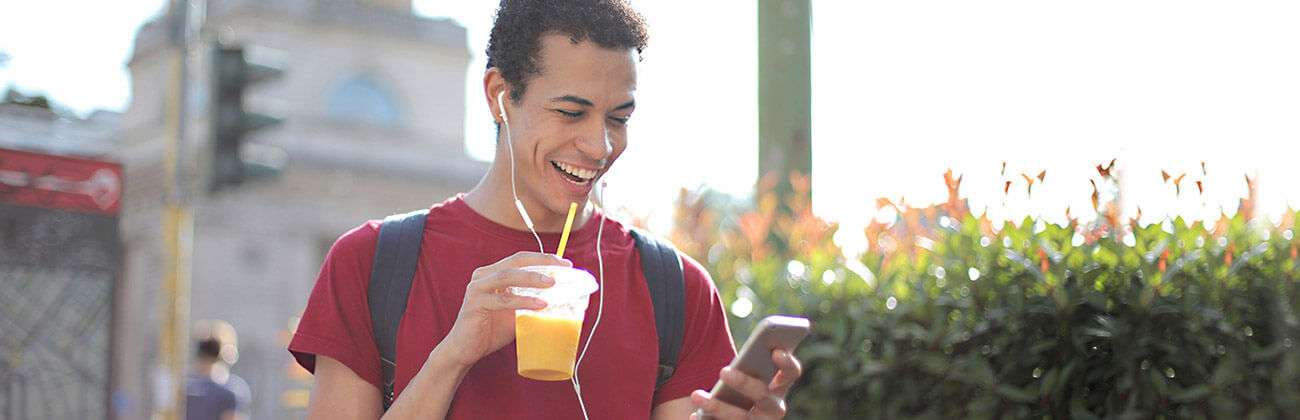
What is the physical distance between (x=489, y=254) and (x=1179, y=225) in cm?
284

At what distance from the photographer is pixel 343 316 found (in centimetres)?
273

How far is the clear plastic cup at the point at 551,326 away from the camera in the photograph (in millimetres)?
2537

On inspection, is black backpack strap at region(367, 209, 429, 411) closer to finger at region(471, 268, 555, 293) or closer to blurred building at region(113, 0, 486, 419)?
finger at region(471, 268, 555, 293)

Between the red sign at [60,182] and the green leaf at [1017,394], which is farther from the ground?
the green leaf at [1017,394]

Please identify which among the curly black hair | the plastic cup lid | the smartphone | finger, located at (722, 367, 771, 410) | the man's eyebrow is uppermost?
the curly black hair

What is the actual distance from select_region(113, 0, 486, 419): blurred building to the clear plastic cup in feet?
93.2

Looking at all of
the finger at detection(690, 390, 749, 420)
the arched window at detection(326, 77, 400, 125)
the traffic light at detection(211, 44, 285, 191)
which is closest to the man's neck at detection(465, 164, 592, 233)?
the finger at detection(690, 390, 749, 420)

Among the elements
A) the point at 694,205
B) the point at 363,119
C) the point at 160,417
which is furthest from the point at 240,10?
the point at 694,205

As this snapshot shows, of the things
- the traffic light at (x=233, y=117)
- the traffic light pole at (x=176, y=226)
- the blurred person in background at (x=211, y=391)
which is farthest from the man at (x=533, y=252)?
the blurred person in background at (x=211, y=391)

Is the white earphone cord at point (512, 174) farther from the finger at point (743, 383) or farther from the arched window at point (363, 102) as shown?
the arched window at point (363, 102)

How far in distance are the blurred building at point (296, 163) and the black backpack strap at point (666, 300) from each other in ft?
92.2

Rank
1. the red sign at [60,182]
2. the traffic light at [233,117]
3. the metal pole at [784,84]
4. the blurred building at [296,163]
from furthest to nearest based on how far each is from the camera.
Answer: the blurred building at [296,163] < the red sign at [60,182] < the traffic light at [233,117] < the metal pole at [784,84]

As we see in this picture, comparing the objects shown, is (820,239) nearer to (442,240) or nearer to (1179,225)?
(1179,225)

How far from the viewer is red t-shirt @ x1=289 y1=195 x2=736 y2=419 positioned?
2.73 m
